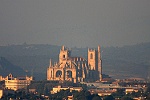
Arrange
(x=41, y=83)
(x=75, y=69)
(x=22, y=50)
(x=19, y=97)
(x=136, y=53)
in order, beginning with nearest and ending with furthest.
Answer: (x=19, y=97)
(x=41, y=83)
(x=75, y=69)
(x=136, y=53)
(x=22, y=50)

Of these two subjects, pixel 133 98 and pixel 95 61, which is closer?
pixel 133 98

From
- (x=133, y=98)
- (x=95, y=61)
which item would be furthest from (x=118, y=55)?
(x=133, y=98)

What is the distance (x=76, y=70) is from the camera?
133m

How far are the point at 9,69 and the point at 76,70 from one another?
2655 centimetres

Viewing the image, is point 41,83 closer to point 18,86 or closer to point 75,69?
point 18,86

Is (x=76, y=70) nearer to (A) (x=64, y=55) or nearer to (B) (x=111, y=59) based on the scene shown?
(A) (x=64, y=55)

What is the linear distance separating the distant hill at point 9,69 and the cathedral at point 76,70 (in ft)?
44.3

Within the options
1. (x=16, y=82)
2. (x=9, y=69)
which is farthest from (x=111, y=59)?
(x=16, y=82)

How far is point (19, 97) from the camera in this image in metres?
93.7

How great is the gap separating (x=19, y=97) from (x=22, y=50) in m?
106

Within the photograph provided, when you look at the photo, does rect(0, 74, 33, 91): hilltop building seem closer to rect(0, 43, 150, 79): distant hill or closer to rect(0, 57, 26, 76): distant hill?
rect(0, 43, 150, 79): distant hill

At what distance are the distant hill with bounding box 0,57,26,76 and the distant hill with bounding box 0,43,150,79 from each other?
4.92 feet

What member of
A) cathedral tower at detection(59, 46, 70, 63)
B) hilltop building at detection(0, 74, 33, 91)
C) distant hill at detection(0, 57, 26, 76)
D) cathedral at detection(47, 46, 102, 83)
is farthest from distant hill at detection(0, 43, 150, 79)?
hilltop building at detection(0, 74, 33, 91)

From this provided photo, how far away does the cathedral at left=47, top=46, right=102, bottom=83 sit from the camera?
434 feet
